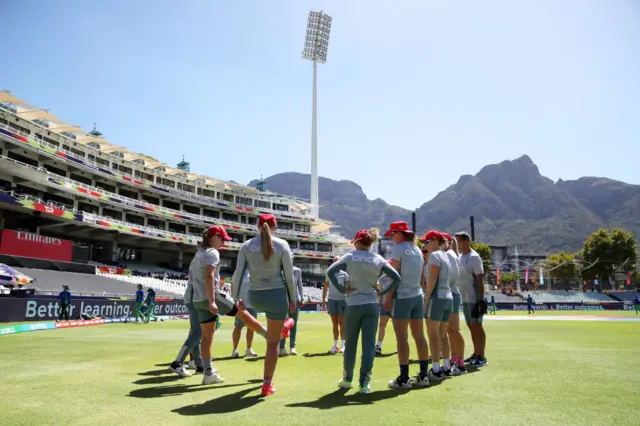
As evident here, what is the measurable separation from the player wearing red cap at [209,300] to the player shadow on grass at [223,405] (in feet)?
2.61

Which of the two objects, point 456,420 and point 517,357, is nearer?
point 456,420

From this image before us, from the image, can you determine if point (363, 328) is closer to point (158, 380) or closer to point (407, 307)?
point (407, 307)

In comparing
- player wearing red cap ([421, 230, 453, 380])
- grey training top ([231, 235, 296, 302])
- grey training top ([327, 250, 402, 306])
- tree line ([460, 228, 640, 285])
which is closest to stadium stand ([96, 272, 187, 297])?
player wearing red cap ([421, 230, 453, 380])

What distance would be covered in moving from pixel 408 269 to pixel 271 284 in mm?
1943

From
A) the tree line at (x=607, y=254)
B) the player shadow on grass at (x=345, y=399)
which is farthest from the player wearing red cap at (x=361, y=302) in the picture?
the tree line at (x=607, y=254)

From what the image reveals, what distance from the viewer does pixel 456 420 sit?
156 inches

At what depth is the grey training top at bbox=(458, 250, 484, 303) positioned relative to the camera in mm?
7734

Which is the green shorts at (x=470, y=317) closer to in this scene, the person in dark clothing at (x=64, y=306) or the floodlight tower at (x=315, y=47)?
the person in dark clothing at (x=64, y=306)

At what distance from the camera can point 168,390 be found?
18.1 feet

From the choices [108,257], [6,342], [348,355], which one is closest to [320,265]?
[108,257]

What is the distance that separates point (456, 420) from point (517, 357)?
5512mm

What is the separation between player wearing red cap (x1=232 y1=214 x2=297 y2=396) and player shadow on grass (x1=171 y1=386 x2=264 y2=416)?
349 mm

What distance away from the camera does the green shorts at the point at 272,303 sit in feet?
17.2

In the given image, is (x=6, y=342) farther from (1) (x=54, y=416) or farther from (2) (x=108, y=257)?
(2) (x=108, y=257)
